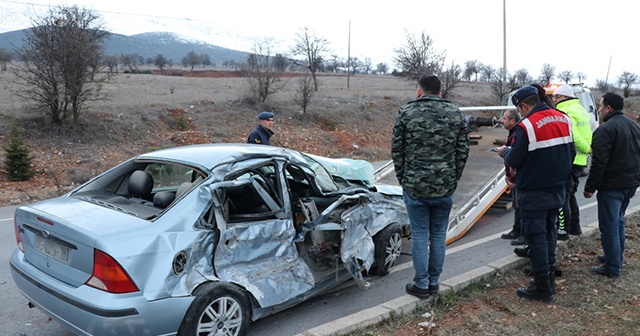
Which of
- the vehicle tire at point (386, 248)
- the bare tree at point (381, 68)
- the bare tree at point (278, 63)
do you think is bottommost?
the vehicle tire at point (386, 248)

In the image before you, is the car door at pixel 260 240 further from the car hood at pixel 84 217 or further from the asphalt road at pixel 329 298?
the car hood at pixel 84 217

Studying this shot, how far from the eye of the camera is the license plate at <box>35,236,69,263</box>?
3457 mm

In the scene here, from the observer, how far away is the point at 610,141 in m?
4.93

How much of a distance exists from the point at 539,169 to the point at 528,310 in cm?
124

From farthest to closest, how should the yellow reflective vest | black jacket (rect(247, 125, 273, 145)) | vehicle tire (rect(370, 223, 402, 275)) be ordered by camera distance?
1. black jacket (rect(247, 125, 273, 145))
2. the yellow reflective vest
3. vehicle tire (rect(370, 223, 402, 275))

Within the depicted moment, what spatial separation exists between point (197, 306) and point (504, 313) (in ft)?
8.61

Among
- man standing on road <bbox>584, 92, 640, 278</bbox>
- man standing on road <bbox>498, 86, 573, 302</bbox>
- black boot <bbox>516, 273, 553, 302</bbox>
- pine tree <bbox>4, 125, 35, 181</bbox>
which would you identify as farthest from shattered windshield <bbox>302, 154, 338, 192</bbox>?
pine tree <bbox>4, 125, 35, 181</bbox>

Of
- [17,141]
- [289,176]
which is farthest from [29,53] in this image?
[289,176]

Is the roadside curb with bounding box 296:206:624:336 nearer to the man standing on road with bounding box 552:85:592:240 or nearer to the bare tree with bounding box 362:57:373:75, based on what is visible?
the man standing on road with bounding box 552:85:592:240

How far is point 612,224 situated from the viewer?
16.7 ft

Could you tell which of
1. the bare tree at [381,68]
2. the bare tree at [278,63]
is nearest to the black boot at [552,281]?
the bare tree at [278,63]

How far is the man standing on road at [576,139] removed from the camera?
20.1ft

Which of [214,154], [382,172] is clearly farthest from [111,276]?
[382,172]

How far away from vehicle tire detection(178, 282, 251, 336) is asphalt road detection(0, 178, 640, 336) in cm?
46
